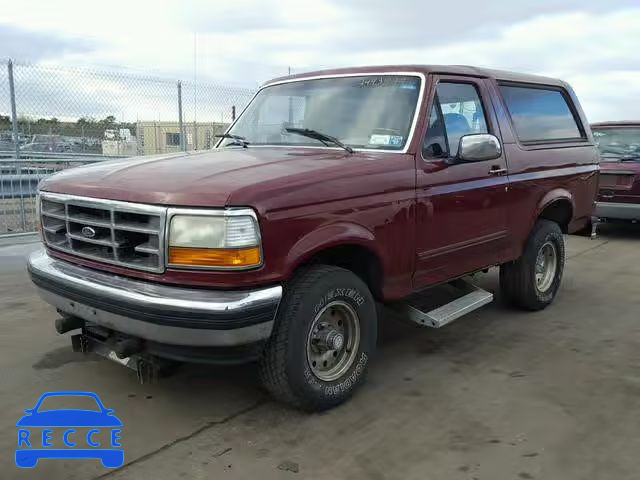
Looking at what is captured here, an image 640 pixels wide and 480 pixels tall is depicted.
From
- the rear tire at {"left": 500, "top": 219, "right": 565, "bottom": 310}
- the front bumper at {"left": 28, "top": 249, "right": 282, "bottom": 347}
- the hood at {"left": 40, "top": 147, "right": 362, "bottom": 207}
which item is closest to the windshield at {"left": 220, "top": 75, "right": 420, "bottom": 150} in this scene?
the hood at {"left": 40, "top": 147, "right": 362, "bottom": 207}

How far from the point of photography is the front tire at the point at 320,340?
10.8ft

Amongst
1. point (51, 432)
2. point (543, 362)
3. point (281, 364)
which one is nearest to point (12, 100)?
point (51, 432)

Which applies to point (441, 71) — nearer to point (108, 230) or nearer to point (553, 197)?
point (553, 197)

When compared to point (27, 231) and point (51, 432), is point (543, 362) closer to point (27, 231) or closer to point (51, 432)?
point (51, 432)

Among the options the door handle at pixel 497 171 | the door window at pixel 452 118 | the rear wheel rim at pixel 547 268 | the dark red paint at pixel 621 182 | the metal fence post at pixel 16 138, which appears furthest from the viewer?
the dark red paint at pixel 621 182

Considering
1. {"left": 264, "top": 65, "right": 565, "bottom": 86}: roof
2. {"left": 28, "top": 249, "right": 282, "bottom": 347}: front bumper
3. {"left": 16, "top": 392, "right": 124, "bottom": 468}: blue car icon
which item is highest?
{"left": 264, "top": 65, "right": 565, "bottom": 86}: roof

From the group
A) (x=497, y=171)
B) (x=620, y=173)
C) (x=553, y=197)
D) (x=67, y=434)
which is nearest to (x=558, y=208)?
(x=553, y=197)

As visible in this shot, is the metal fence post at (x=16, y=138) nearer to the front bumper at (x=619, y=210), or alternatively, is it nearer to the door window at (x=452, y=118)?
the door window at (x=452, y=118)

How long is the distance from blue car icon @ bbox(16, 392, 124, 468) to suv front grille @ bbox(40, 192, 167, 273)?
914mm

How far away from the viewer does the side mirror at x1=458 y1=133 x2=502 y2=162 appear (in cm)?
405

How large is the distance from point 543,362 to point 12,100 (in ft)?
23.8

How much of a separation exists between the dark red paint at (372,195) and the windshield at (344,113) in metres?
0.12

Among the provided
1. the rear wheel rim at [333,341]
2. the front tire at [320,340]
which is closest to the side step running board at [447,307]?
the front tire at [320,340]

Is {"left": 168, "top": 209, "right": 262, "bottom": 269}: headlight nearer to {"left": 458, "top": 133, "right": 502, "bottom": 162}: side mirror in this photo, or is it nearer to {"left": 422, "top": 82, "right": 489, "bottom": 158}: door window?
{"left": 422, "top": 82, "right": 489, "bottom": 158}: door window
